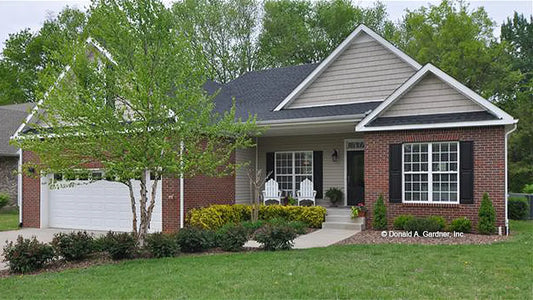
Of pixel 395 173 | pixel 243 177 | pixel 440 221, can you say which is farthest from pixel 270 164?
pixel 440 221

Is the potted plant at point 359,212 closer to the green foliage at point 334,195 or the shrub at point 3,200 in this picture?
the green foliage at point 334,195

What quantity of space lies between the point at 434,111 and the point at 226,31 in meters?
24.1

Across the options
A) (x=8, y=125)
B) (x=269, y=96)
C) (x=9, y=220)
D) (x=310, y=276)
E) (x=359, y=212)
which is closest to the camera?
(x=310, y=276)

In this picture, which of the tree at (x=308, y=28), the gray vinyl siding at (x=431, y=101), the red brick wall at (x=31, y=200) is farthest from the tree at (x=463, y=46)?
the red brick wall at (x=31, y=200)

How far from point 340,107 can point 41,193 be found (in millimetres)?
9867

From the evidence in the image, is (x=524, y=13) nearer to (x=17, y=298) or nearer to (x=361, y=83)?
(x=361, y=83)

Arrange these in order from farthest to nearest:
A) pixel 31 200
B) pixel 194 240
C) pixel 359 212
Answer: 1. pixel 31 200
2. pixel 359 212
3. pixel 194 240

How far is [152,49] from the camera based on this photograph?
871 cm

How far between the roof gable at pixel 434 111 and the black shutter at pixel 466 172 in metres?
0.58

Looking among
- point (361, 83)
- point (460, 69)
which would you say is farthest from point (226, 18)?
point (361, 83)

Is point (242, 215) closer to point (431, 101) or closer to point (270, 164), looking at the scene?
point (270, 164)

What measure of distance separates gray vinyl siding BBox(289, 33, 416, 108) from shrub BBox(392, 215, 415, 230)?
4245mm

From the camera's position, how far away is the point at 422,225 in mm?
11039

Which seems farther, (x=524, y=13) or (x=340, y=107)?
→ (x=524, y=13)
